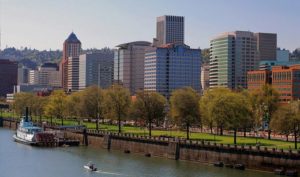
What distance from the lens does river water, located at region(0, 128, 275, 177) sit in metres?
90.4

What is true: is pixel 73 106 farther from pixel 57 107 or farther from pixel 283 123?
pixel 283 123

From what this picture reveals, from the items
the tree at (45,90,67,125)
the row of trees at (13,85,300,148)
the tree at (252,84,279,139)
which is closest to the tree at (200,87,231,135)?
the row of trees at (13,85,300,148)

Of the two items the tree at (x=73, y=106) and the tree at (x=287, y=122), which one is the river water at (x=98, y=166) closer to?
the tree at (x=287, y=122)

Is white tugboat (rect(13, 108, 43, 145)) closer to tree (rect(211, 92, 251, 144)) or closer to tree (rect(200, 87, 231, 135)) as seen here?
tree (rect(200, 87, 231, 135))

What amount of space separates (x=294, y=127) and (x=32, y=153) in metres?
56.4

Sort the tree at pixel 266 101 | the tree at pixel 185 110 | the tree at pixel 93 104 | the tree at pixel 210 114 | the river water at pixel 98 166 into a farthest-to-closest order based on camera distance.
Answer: the tree at pixel 93 104, the tree at pixel 266 101, the tree at pixel 185 110, the tree at pixel 210 114, the river water at pixel 98 166

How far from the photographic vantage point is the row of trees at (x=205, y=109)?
11138 centimetres

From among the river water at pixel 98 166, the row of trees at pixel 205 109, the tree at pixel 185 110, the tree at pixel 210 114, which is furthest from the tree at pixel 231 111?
the river water at pixel 98 166

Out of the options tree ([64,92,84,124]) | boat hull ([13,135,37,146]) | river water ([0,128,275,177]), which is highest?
tree ([64,92,84,124])

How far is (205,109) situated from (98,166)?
34.1 m

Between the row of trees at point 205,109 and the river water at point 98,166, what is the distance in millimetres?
14967

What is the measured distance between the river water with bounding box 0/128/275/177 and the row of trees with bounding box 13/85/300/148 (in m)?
15.0

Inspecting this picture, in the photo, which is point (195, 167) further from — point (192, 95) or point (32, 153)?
point (32, 153)

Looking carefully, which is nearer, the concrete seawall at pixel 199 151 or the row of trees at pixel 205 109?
the concrete seawall at pixel 199 151
